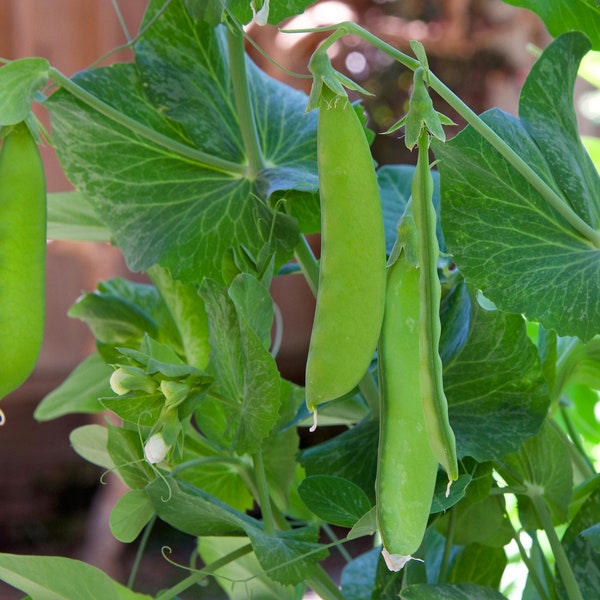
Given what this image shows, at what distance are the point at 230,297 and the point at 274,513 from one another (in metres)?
0.14

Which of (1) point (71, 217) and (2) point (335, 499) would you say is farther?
(1) point (71, 217)

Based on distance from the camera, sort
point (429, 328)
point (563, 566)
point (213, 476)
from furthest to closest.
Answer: point (213, 476), point (563, 566), point (429, 328)

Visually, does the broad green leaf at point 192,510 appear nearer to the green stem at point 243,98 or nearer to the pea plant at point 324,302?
the pea plant at point 324,302

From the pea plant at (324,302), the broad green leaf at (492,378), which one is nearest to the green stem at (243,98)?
the pea plant at (324,302)

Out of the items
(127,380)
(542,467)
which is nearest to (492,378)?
(542,467)

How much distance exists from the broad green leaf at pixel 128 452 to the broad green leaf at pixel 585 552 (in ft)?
0.59

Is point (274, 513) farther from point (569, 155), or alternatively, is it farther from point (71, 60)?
point (71, 60)

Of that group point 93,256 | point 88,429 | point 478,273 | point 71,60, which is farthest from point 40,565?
point 71,60

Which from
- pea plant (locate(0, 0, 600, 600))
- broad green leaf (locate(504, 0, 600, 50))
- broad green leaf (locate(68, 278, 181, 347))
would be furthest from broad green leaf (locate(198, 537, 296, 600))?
broad green leaf (locate(504, 0, 600, 50))

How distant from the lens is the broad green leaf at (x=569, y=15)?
0.38 meters

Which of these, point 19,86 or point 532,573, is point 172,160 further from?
point 532,573

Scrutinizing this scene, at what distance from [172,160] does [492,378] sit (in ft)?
0.54

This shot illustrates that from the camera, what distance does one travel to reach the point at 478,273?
0.34m

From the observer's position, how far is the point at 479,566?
0.40m
